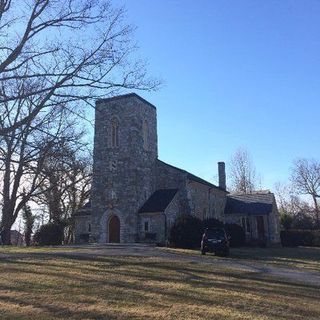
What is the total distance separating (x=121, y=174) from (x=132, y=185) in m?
1.47

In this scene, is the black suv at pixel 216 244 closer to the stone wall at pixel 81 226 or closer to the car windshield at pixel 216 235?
the car windshield at pixel 216 235

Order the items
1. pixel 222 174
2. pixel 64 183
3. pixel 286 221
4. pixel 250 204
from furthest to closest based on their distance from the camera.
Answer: pixel 222 174 → pixel 286 221 → pixel 250 204 → pixel 64 183

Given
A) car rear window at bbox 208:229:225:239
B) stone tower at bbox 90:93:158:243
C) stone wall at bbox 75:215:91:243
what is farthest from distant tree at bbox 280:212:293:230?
car rear window at bbox 208:229:225:239

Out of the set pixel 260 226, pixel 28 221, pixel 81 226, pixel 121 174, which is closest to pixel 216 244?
pixel 121 174

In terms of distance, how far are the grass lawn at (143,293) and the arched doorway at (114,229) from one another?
2212 centimetres

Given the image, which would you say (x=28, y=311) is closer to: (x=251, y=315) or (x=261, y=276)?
(x=251, y=315)

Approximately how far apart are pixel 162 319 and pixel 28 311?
274cm

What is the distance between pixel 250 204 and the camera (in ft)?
179

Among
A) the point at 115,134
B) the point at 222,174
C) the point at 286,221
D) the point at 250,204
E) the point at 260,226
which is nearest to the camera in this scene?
the point at 115,134

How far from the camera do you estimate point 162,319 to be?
945 cm

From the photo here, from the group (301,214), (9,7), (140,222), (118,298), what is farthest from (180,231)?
(301,214)

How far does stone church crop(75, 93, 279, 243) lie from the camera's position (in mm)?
39125

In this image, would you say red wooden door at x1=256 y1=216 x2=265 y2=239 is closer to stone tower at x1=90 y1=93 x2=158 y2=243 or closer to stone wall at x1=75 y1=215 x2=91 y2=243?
stone tower at x1=90 y1=93 x2=158 y2=243

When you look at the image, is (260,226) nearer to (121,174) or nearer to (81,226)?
(121,174)
